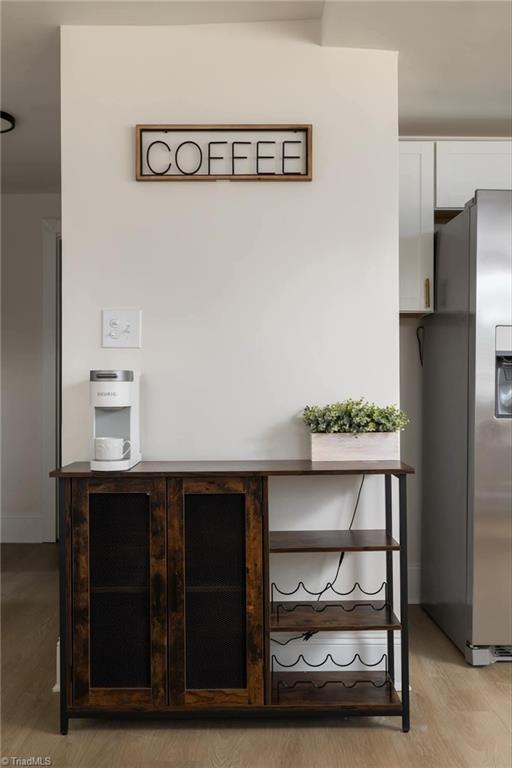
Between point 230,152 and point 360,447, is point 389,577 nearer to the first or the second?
point 360,447

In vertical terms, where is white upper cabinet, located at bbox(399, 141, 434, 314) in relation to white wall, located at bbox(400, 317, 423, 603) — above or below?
above

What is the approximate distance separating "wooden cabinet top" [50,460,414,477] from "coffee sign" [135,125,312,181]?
1112mm

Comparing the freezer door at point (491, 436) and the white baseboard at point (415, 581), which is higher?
the freezer door at point (491, 436)

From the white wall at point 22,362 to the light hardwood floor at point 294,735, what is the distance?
218 centimetres

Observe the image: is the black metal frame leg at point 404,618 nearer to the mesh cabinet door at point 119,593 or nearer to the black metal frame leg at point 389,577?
the black metal frame leg at point 389,577

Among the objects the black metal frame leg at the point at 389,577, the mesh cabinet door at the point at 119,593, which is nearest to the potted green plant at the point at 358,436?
the black metal frame leg at the point at 389,577

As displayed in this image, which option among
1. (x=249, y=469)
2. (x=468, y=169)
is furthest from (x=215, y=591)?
(x=468, y=169)

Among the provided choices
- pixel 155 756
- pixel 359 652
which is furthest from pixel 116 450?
pixel 359 652

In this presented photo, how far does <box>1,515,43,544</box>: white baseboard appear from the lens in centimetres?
488

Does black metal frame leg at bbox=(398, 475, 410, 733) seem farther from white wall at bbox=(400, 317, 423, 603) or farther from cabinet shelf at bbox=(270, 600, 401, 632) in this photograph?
white wall at bbox=(400, 317, 423, 603)

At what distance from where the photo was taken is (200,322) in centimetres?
262

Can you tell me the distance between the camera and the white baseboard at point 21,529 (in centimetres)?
488

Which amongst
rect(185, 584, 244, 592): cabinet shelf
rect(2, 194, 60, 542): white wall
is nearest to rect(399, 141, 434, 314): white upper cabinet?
rect(185, 584, 244, 592): cabinet shelf

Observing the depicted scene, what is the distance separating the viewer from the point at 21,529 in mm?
4883
